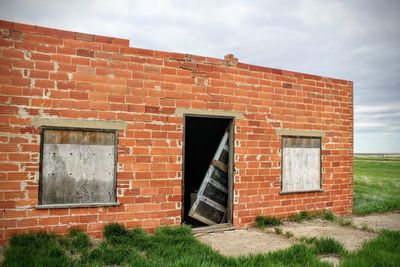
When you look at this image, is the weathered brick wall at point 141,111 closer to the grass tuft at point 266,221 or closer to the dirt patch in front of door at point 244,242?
the grass tuft at point 266,221

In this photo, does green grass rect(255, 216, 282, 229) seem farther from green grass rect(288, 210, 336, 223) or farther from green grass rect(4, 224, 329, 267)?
green grass rect(4, 224, 329, 267)

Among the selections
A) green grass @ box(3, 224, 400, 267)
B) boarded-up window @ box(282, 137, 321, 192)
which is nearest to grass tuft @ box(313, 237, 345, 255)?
green grass @ box(3, 224, 400, 267)

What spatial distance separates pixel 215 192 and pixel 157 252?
241cm

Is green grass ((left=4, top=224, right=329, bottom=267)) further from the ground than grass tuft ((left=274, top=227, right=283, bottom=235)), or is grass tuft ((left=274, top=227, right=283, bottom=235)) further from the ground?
green grass ((left=4, top=224, right=329, bottom=267))

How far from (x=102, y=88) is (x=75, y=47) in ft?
2.76

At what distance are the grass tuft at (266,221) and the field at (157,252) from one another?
1292 millimetres

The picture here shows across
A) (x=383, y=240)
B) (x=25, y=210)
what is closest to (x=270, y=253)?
(x=383, y=240)

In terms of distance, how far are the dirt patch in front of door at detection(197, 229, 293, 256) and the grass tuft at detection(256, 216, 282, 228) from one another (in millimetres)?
332

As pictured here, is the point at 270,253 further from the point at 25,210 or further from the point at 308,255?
the point at 25,210

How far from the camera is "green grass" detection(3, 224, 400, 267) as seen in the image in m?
4.55

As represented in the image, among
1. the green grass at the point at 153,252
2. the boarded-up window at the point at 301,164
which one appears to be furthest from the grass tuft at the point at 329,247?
the boarded-up window at the point at 301,164

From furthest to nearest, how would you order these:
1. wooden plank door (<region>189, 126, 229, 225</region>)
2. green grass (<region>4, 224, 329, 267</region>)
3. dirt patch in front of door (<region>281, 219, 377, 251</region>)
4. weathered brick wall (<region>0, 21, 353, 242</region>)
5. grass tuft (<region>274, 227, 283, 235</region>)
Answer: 1. wooden plank door (<region>189, 126, 229, 225</region>)
2. grass tuft (<region>274, 227, 283, 235</region>)
3. dirt patch in front of door (<region>281, 219, 377, 251</region>)
4. weathered brick wall (<region>0, 21, 353, 242</region>)
5. green grass (<region>4, 224, 329, 267</region>)

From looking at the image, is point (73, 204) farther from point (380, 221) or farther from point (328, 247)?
point (380, 221)

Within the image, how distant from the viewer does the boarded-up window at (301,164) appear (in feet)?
26.2
